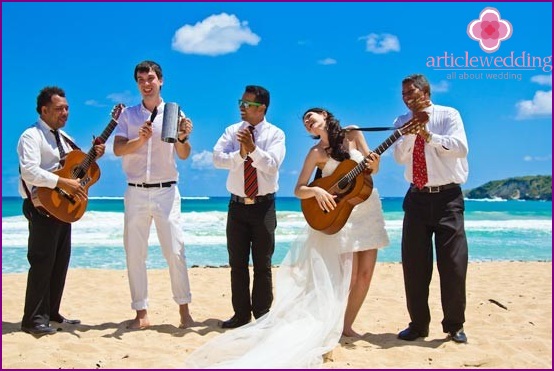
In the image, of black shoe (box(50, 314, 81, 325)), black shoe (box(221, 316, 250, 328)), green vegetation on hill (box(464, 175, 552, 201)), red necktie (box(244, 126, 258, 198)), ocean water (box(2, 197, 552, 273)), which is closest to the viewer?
red necktie (box(244, 126, 258, 198))

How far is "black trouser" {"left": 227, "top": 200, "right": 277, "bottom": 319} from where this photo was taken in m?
5.18

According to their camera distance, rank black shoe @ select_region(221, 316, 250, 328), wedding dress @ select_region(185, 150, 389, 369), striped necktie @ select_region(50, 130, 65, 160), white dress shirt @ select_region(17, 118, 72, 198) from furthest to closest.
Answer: black shoe @ select_region(221, 316, 250, 328) → striped necktie @ select_region(50, 130, 65, 160) → white dress shirt @ select_region(17, 118, 72, 198) → wedding dress @ select_region(185, 150, 389, 369)

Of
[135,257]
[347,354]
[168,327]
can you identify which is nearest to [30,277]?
[135,257]

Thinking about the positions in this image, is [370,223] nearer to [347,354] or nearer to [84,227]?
[347,354]

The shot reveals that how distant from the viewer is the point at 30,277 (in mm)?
5129

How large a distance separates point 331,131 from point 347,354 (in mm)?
1762

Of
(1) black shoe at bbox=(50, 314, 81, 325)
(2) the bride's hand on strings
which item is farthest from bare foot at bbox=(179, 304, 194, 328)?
(2) the bride's hand on strings

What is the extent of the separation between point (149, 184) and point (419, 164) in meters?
2.35

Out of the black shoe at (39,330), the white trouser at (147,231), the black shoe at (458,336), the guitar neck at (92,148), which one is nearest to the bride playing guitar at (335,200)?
the black shoe at (458,336)

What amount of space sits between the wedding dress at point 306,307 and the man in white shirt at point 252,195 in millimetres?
470

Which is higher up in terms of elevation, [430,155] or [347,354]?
[430,155]

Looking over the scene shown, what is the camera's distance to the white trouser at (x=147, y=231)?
524 cm

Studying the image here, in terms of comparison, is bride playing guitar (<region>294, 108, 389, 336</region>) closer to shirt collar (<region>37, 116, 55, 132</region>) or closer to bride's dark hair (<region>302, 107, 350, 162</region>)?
bride's dark hair (<region>302, 107, 350, 162</region>)

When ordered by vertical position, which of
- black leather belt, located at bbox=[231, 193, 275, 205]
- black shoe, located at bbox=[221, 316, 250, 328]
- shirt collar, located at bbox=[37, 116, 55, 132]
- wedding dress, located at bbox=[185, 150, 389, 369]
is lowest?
black shoe, located at bbox=[221, 316, 250, 328]
